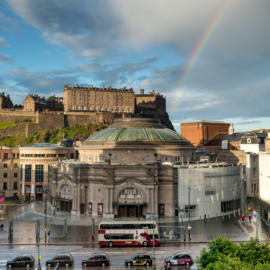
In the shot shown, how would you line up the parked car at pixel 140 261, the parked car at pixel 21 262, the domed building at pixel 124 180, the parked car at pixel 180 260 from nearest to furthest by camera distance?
the parked car at pixel 21 262
the parked car at pixel 180 260
the parked car at pixel 140 261
the domed building at pixel 124 180

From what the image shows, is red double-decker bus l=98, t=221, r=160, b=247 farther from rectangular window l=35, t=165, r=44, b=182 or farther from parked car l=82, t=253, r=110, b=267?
rectangular window l=35, t=165, r=44, b=182

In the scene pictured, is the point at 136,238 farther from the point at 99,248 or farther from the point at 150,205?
the point at 150,205

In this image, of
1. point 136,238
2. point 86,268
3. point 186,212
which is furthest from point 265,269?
point 186,212

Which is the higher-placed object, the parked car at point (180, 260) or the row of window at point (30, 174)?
the row of window at point (30, 174)

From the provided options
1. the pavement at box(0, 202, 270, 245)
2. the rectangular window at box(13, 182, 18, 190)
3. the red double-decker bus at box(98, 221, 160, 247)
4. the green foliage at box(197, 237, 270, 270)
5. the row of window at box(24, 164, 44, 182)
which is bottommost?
the pavement at box(0, 202, 270, 245)

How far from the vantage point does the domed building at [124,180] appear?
82375mm

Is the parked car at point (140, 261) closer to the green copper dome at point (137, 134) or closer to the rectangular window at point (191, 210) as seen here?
the rectangular window at point (191, 210)

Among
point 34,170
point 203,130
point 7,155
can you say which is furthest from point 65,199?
point 203,130

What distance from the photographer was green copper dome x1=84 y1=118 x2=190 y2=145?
329 feet

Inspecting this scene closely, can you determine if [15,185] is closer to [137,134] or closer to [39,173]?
[39,173]

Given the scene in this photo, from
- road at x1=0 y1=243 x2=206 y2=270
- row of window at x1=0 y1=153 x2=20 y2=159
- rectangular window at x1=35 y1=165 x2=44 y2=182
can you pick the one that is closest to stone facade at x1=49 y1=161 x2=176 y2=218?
road at x1=0 y1=243 x2=206 y2=270

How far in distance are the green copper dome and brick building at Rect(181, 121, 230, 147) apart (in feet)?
270

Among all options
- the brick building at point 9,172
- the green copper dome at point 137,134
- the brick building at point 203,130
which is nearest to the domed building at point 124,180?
the green copper dome at point 137,134

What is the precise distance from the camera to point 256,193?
388 ft
